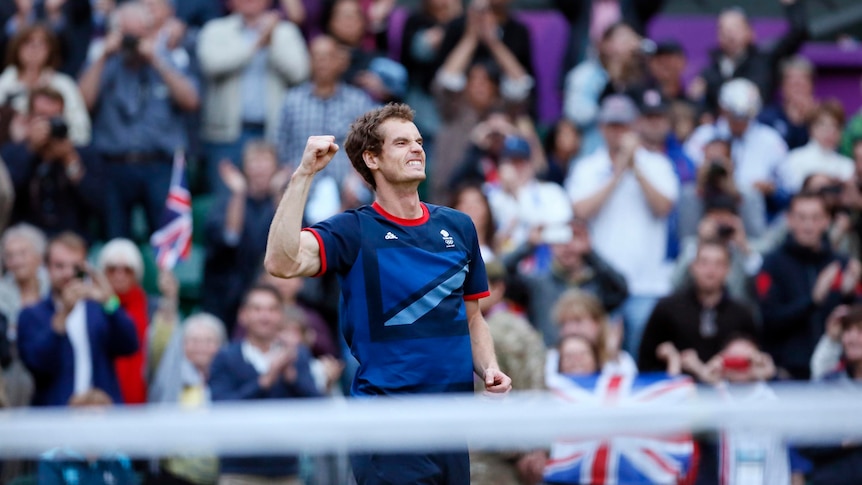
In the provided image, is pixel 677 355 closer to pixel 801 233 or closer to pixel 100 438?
pixel 801 233

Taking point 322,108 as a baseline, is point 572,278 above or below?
below

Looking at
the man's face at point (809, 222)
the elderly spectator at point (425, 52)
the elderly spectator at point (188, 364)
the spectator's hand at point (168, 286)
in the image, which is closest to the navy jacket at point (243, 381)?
the elderly spectator at point (188, 364)

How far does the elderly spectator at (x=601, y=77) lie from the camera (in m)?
12.4

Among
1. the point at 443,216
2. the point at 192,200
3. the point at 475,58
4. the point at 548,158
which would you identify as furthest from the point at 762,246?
the point at 443,216

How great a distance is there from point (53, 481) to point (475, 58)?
29.1 ft

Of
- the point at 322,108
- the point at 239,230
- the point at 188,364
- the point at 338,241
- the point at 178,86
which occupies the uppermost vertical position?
the point at 178,86

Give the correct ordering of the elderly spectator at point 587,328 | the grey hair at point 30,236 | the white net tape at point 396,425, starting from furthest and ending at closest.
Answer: the grey hair at point 30,236
the elderly spectator at point 587,328
the white net tape at point 396,425

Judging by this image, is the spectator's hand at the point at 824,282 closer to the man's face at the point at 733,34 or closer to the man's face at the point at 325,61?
Result: the man's face at the point at 733,34

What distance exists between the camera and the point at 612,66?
496 inches

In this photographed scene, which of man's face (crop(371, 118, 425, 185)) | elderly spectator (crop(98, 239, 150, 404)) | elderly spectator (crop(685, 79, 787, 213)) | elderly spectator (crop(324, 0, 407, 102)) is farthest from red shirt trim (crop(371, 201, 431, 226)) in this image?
elderly spectator (crop(685, 79, 787, 213))

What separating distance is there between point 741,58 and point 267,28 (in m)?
4.26

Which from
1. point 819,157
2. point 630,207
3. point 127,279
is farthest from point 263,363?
point 819,157

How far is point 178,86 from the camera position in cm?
1184

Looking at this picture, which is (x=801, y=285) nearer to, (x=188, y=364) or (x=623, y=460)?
(x=188, y=364)
